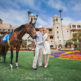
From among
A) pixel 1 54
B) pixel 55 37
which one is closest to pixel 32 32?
pixel 1 54

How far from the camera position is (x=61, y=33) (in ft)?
182

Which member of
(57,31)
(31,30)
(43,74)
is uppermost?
(57,31)

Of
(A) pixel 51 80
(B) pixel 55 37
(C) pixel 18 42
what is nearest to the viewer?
(A) pixel 51 80

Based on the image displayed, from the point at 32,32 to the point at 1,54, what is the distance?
352 cm

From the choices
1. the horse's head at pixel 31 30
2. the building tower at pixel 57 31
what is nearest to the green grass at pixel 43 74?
the horse's head at pixel 31 30

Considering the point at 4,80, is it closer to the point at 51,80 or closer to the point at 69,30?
the point at 51,80

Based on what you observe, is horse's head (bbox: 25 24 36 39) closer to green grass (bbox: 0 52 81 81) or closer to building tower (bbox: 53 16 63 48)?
green grass (bbox: 0 52 81 81)

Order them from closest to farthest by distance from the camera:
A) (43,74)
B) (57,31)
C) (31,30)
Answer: (43,74)
(31,30)
(57,31)

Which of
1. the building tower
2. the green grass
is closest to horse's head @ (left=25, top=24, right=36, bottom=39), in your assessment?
the green grass

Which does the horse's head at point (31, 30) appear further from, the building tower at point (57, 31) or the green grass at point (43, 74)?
the building tower at point (57, 31)

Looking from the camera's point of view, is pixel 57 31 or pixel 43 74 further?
pixel 57 31

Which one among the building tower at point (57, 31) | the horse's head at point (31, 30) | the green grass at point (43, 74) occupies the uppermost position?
the building tower at point (57, 31)

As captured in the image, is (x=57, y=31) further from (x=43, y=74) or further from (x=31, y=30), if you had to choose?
(x=43, y=74)

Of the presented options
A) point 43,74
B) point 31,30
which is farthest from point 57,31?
point 43,74
